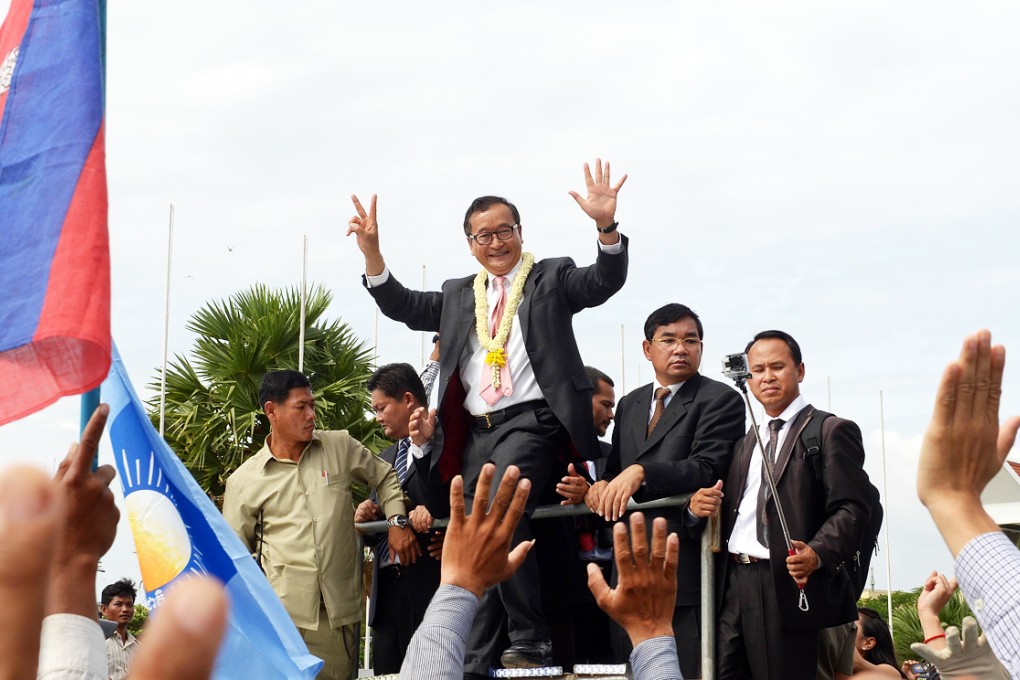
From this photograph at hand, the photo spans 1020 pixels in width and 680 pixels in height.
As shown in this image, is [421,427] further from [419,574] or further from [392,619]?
[392,619]

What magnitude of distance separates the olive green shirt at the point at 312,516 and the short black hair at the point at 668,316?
148 centimetres

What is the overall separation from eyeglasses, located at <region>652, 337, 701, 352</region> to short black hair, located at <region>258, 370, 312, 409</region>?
70.9 inches

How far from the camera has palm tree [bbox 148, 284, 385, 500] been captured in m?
14.3

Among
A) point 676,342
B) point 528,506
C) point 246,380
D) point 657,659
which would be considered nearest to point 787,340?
point 676,342

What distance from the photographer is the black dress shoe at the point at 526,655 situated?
4.74m

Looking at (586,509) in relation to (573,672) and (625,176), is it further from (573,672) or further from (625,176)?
(625,176)

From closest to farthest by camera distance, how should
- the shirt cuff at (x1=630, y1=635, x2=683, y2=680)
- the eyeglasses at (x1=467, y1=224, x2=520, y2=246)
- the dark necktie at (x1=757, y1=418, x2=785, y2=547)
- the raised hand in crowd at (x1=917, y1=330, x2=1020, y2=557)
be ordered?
the raised hand in crowd at (x1=917, y1=330, x2=1020, y2=557) → the shirt cuff at (x1=630, y1=635, x2=683, y2=680) → the dark necktie at (x1=757, y1=418, x2=785, y2=547) → the eyeglasses at (x1=467, y1=224, x2=520, y2=246)

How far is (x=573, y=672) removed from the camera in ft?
16.0

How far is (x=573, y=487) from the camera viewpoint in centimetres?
499

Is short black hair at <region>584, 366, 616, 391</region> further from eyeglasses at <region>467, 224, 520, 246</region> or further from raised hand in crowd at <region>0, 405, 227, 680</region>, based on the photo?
raised hand in crowd at <region>0, 405, 227, 680</region>

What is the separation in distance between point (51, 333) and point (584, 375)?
2320mm

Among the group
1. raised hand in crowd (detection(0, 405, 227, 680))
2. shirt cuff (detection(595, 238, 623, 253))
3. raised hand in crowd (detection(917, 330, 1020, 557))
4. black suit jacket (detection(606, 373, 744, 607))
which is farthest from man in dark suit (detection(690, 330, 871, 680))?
raised hand in crowd (detection(0, 405, 227, 680))

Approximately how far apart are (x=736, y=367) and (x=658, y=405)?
761 millimetres

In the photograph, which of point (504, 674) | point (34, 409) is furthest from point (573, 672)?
point (34, 409)
